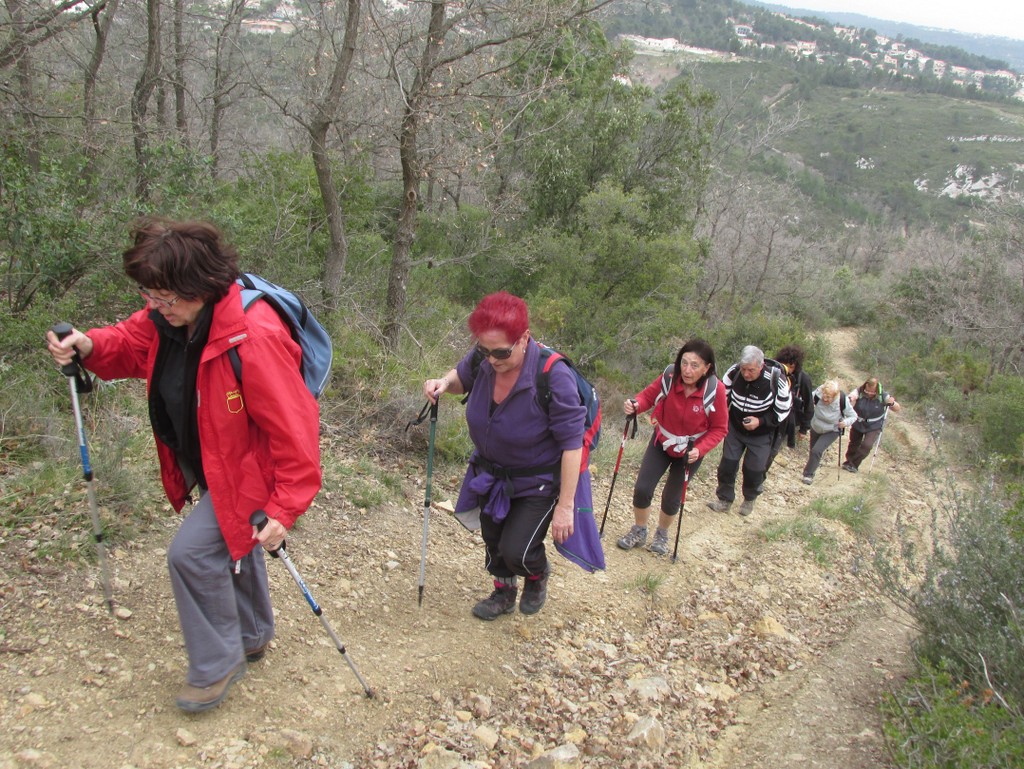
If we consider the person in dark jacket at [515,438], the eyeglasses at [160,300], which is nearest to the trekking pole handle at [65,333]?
the eyeglasses at [160,300]

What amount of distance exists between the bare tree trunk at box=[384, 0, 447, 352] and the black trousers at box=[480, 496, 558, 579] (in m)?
5.06

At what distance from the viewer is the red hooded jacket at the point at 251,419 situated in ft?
8.20

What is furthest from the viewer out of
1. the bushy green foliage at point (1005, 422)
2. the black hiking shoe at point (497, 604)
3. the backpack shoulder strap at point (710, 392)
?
the bushy green foliage at point (1005, 422)

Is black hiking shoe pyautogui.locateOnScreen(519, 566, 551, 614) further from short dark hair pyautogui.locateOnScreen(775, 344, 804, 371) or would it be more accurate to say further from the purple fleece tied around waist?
short dark hair pyautogui.locateOnScreen(775, 344, 804, 371)

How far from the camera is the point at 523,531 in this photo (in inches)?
147

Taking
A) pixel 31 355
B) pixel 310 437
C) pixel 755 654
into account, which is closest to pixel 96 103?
pixel 31 355

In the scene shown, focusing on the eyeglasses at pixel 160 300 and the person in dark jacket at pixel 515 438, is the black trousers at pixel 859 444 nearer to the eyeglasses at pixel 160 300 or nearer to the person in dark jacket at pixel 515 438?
the person in dark jacket at pixel 515 438

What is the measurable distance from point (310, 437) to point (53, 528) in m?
2.19

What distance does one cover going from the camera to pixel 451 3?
798 centimetres

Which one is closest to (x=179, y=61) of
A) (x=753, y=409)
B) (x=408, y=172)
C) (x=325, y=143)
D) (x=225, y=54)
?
(x=325, y=143)

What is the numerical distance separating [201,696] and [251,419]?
1209mm

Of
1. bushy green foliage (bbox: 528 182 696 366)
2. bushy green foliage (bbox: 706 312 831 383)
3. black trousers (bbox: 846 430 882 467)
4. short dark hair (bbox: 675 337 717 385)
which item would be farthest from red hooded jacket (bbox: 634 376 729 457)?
bushy green foliage (bbox: 706 312 831 383)

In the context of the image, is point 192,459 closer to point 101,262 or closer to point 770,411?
point 101,262

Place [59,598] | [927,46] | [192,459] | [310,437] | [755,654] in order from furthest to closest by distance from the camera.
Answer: [927,46] < [755,654] < [59,598] < [192,459] < [310,437]
